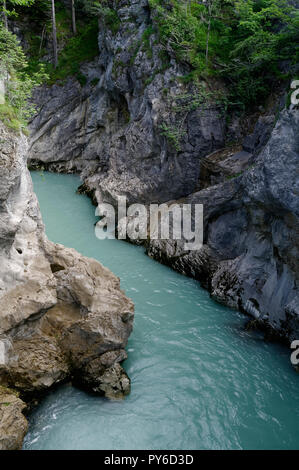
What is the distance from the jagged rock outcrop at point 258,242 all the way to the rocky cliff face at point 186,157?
35 millimetres

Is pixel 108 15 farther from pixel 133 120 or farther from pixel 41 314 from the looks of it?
pixel 41 314

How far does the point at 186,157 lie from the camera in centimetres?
1563

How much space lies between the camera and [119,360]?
27.2ft

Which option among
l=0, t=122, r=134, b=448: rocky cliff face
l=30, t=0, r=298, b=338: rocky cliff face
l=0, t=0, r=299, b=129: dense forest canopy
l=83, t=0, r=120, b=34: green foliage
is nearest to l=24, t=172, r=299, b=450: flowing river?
l=0, t=122, r=134, b=448: rocky cliff face

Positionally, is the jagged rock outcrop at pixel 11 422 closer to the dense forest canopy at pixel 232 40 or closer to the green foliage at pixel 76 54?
the dense forest canopy at pixel 232 40

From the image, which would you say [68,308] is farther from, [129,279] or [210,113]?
[210,113]

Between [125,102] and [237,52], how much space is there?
8.17 m

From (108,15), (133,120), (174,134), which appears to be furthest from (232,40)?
(108,15)

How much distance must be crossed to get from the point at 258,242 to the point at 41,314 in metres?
7.08

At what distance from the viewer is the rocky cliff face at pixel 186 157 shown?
9859 millimetres

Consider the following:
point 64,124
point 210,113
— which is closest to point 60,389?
point 210,113

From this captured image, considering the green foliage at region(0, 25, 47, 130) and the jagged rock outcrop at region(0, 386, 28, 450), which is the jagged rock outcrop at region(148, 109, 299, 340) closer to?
the green foliage at region(0, 25, 47, 130)

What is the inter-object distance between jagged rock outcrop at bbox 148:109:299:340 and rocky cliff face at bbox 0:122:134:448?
432 centimetres
